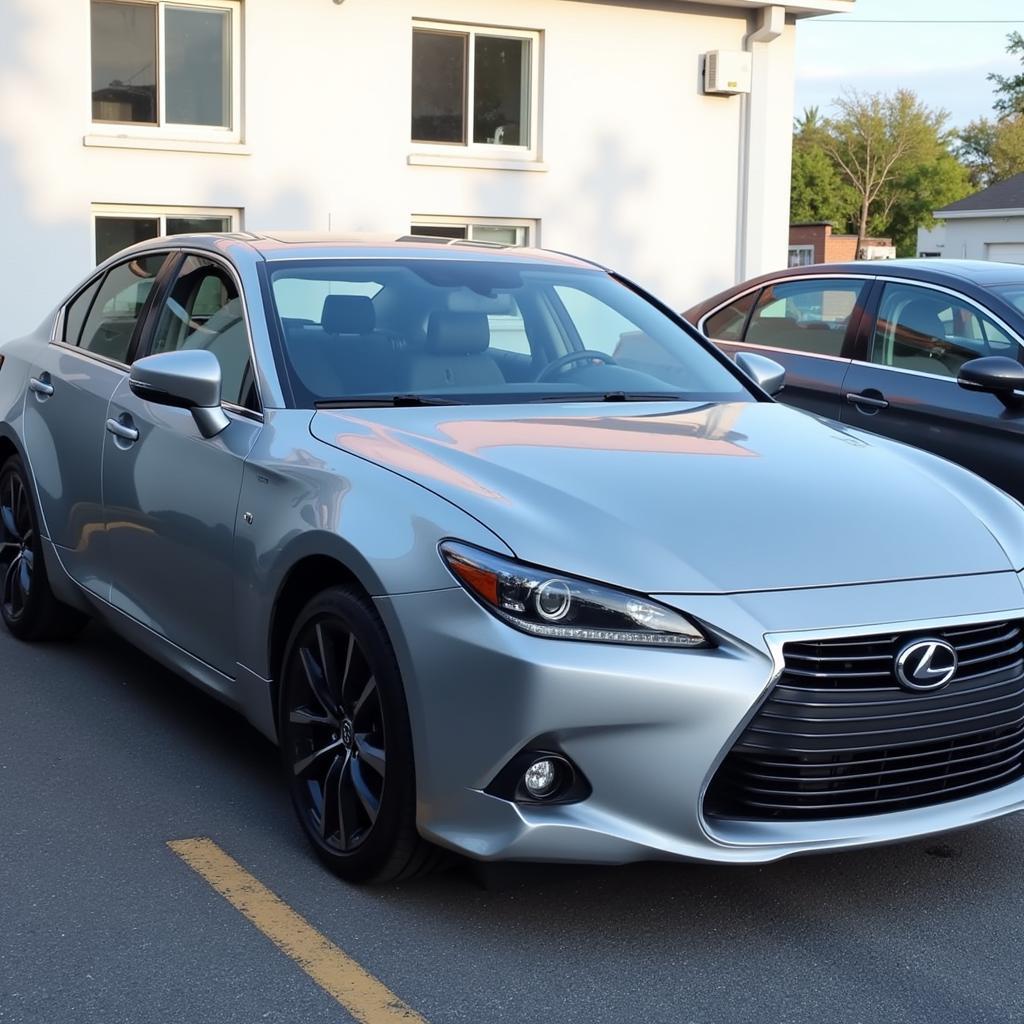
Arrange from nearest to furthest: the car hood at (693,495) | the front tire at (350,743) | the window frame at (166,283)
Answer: the car hood at (693,495)
the front tire at (350,743)
the window frame at (166,283)

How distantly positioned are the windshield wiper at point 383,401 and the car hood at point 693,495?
7 centimetres

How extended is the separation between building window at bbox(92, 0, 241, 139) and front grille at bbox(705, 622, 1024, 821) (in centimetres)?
1297

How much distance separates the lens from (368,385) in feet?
15.1

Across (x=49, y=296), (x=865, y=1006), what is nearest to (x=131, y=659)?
(x=865, y=1006)

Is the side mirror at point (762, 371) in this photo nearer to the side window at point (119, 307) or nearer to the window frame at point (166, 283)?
the window frame at point (166, 283)

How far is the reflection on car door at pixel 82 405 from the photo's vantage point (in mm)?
5500

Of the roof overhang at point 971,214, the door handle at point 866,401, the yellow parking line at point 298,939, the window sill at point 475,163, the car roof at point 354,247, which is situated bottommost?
the yellow parking line at point 298,939

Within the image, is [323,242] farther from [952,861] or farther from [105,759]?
[952,861]

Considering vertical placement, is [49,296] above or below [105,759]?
above

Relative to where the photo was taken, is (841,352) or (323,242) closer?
(323,242)

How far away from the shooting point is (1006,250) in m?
45.3

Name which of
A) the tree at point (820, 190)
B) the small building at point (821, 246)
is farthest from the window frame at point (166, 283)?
the tree at point (820, 190)

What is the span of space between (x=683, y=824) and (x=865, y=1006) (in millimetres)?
527

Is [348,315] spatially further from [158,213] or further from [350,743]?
[158,213]
